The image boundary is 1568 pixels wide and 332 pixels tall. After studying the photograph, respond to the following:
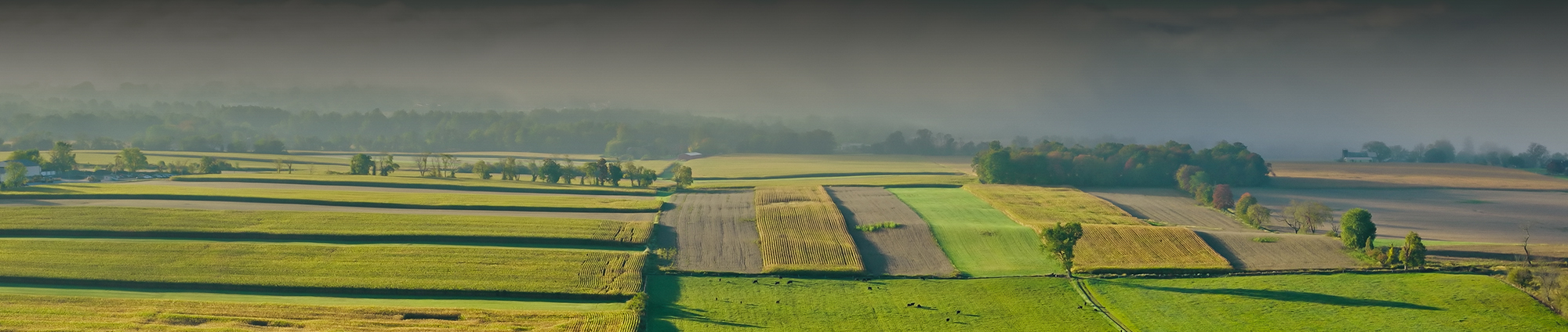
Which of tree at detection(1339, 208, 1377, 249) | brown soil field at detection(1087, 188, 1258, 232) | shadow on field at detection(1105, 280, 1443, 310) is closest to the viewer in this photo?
shadow on field at detection(1105, 280, 1443, 310)

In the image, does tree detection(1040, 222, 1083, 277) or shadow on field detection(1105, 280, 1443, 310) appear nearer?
shadow on field detection(1105, 280, 1443, 310)

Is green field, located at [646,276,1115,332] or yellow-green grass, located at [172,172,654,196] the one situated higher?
yellow-green grass, located at [172,172,654,196]

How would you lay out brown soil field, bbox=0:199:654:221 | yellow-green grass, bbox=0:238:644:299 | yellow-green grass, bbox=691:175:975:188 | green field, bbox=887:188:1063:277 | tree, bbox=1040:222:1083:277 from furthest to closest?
1. yellow-green grass, bbox=691:175:975:188
2. brown soil field, bbox=0:199:654:221
3. green field, bbox=887:188:1063:277
4. tree, bbox=1040:222:1083:277
5. yellow-green grass, bbox=0:238:644:299

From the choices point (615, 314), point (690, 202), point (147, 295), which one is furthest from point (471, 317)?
point (690, 202)

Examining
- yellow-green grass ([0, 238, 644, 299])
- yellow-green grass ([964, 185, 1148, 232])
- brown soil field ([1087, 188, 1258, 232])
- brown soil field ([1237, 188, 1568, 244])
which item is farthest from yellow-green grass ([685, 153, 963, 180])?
yellow-green grass ([0, 238, 644, 299])

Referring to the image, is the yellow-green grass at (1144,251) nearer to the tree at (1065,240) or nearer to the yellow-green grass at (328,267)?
the tree at (1065,240)

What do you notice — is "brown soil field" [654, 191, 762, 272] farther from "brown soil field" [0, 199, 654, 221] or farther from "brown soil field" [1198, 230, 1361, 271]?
"brown soil field" [1198, 230, 1361, 271]

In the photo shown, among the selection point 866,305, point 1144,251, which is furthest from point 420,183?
point 1144,251
